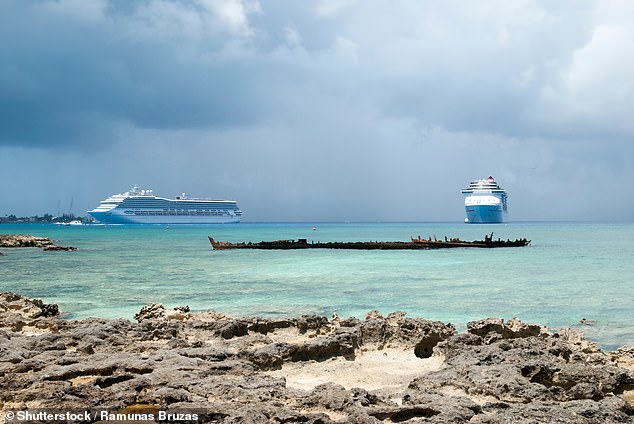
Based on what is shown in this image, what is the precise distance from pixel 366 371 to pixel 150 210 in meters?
109

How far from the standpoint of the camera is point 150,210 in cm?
10994

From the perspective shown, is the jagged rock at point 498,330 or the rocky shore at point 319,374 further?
the jagged rock at point 498,330

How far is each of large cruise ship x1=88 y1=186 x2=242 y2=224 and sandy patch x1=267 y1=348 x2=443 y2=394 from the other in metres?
107

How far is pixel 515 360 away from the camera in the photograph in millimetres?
5875

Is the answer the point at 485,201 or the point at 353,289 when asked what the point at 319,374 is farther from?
the point at 485,201

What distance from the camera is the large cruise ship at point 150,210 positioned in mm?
108250

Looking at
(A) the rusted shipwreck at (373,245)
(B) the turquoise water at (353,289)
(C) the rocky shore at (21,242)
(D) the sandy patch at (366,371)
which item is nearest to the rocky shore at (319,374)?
(D) the sandy patch at (366,371)

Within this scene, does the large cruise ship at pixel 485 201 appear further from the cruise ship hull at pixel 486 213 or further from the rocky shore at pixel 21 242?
the rocky shore at pixel 21 242

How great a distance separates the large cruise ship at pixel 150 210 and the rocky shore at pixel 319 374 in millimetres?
105112

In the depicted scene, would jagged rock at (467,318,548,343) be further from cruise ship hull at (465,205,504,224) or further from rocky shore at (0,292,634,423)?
cruise ship hull at (465,205,504,224)

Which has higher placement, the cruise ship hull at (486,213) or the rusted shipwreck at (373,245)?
the cruise ship hull at (486,213)

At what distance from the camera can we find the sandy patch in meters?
6.00

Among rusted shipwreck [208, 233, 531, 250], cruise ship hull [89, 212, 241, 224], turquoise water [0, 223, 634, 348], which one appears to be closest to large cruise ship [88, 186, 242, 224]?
cruise ship hull [89, 212, 241, 224]

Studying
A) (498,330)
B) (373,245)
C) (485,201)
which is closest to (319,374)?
(498,330)
